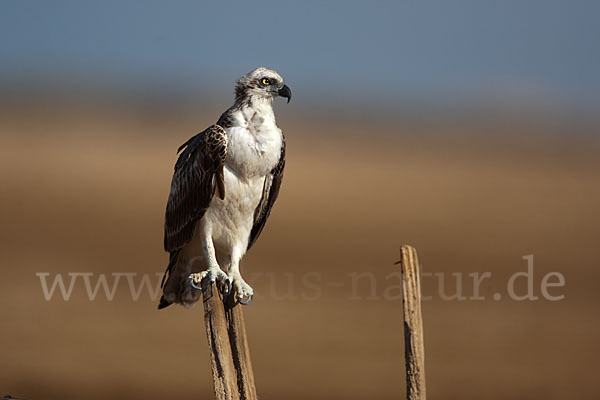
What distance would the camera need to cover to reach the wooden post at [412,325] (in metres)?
4.55

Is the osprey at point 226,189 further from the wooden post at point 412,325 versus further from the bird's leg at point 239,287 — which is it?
the wooden post at point 412,325

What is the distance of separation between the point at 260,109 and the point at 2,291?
31.0 feet

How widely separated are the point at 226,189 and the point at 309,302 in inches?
312

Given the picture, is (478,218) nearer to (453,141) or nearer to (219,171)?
(219,171)

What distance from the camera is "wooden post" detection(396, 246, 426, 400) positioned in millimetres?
4555

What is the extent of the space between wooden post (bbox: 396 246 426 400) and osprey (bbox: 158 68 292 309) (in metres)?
1.45

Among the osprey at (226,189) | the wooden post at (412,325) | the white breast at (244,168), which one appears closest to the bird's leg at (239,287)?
the osprey at (226,189)

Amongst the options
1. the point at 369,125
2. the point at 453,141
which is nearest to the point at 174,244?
the point at 453,141

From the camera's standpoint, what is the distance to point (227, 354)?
16.3 ft

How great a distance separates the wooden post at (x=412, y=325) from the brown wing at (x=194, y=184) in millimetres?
1749

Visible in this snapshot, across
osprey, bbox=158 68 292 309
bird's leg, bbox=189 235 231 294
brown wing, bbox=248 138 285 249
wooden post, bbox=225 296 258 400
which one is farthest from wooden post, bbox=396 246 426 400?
brown wing, bbox=248 138 285 249

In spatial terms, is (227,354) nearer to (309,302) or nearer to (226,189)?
(226,189)

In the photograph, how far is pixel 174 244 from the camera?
246 inches

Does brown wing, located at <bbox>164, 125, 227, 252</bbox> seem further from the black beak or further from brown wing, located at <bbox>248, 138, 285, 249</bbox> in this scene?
the black beak
